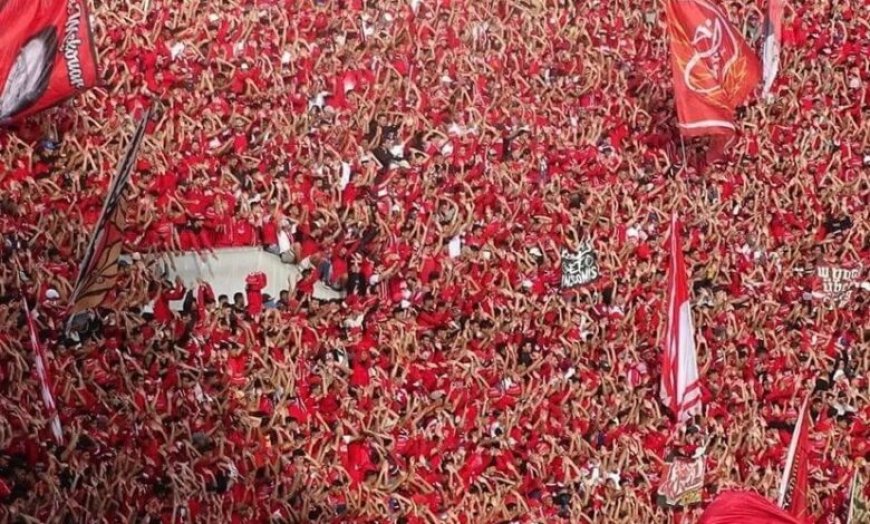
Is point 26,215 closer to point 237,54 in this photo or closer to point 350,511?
point 237,54

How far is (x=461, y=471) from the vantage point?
17.4 feet

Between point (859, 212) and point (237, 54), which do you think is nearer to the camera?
point (237, 54)

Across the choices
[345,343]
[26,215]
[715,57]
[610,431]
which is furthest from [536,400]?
Answer: [26,215]

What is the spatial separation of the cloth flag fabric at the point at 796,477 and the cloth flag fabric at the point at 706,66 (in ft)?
5.15

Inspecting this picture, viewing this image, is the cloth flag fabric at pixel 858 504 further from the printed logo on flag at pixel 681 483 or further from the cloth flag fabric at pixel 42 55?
the cloth flag fabric at pixel 42 55

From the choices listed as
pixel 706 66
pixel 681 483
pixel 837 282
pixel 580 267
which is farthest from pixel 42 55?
pixel 837 282

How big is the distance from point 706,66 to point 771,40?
0.88 m

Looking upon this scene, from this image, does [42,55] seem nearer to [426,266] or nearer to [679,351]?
[426,266]

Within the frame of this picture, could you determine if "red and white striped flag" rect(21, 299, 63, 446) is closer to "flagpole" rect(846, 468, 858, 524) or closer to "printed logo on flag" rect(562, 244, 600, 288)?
"printed logo on flag" rect(562, 244, 600, 288)

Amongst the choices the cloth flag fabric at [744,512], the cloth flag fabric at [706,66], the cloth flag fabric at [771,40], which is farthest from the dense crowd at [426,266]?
the cloth flag fabric at [744,512]

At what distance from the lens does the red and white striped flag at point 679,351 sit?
584 cm

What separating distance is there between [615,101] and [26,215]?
2914mm

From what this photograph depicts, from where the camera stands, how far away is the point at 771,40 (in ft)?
21.1

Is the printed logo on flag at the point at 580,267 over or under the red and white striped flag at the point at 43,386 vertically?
under
